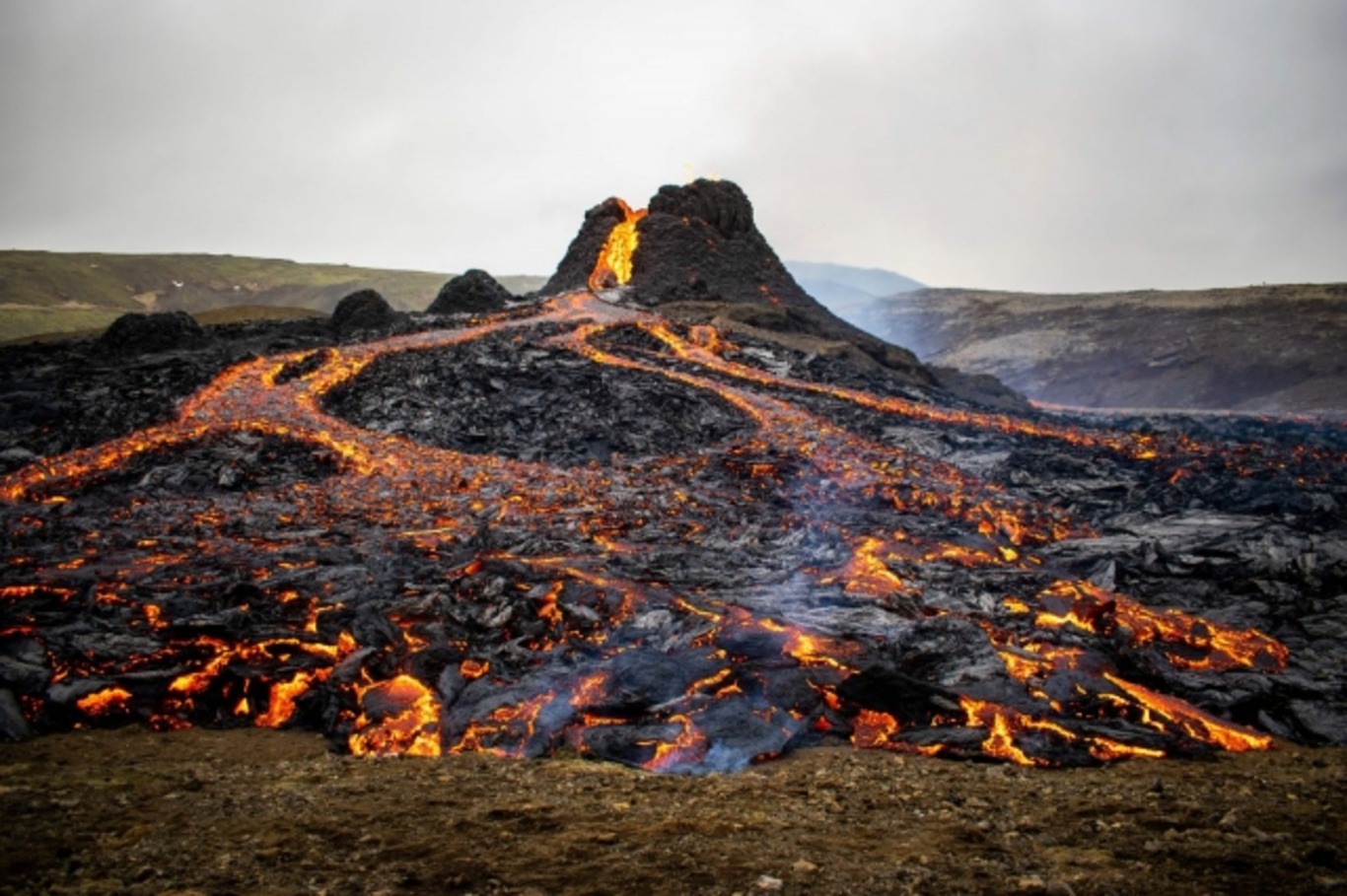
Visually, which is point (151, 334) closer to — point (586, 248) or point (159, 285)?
point (586, 248)

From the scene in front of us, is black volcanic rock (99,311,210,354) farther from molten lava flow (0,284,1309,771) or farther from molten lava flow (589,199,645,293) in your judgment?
molten lava flow (589,199,645,293)

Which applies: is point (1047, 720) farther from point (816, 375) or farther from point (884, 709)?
point (816, 375)

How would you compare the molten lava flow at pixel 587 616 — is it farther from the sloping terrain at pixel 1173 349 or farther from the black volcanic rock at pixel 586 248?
the sloping terrain at pixel 1173 349

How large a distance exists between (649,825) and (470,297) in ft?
132

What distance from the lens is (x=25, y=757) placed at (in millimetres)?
6461

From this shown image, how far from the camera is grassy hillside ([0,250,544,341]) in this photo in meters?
87.9

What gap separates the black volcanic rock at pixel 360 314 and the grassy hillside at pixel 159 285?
63.7 m

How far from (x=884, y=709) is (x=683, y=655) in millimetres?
2383

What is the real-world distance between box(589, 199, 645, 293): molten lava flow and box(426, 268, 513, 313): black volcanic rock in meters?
5.99

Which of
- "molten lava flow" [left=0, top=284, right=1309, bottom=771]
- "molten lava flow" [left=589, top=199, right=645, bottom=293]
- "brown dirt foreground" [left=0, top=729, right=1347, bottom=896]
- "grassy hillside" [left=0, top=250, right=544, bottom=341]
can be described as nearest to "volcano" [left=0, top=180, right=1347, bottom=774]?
"molten lava flow" [left=0, top=284, right=1309, bottom=771]

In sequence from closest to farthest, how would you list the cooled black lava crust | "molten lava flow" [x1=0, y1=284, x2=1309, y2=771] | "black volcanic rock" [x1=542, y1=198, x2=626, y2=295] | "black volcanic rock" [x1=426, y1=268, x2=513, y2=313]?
"molten lava flow" [x1=0, y1=284, x2=1309, y2=771], the cooled black lava crust, "black volcanic rock" [x1=426, y1=268, x2=513, y2=313], "black volcanic rock" [x1=542, y1=198, x2=626, y2=295]

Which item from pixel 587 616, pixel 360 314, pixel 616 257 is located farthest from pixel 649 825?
pixel 616 257

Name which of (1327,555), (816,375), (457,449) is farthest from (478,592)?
(816,375)

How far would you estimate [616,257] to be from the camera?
4769 centimetres
